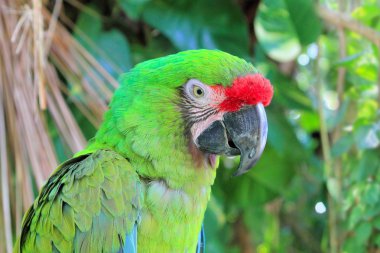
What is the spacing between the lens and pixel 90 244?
43.5 inches

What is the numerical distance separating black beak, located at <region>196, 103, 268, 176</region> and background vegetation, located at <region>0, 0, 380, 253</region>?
47 cm

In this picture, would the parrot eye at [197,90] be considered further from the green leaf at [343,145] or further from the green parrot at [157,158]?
the green leaf at [343,145]

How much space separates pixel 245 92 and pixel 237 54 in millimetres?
782

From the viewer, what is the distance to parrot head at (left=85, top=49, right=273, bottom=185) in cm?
110

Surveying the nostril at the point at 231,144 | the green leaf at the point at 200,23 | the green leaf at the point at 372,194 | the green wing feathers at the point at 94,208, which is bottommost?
the green leaf at the point at 372,194

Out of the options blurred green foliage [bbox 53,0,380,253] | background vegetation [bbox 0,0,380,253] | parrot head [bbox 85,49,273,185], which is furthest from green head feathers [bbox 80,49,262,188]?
blurred green foliage [bbox 53,0,380,253]

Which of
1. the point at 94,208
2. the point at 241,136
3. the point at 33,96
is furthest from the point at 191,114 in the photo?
the point at 33,96

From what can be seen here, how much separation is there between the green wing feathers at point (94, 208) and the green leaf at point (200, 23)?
780mm

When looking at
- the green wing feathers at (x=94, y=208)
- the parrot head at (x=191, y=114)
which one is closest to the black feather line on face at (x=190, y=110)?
the parrot head at (x=191, y=114)

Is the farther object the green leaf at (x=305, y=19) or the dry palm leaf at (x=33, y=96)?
the green leaf at (x=305, y=19)

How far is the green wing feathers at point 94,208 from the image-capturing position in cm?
111

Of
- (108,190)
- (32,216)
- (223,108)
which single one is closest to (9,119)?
(32,216)

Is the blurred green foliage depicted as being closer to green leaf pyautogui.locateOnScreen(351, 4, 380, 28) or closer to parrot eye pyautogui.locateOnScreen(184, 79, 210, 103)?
green leaf pyautogui.locateOnScreen(351, 4, 380, 28)

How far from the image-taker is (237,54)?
1.85 meters
